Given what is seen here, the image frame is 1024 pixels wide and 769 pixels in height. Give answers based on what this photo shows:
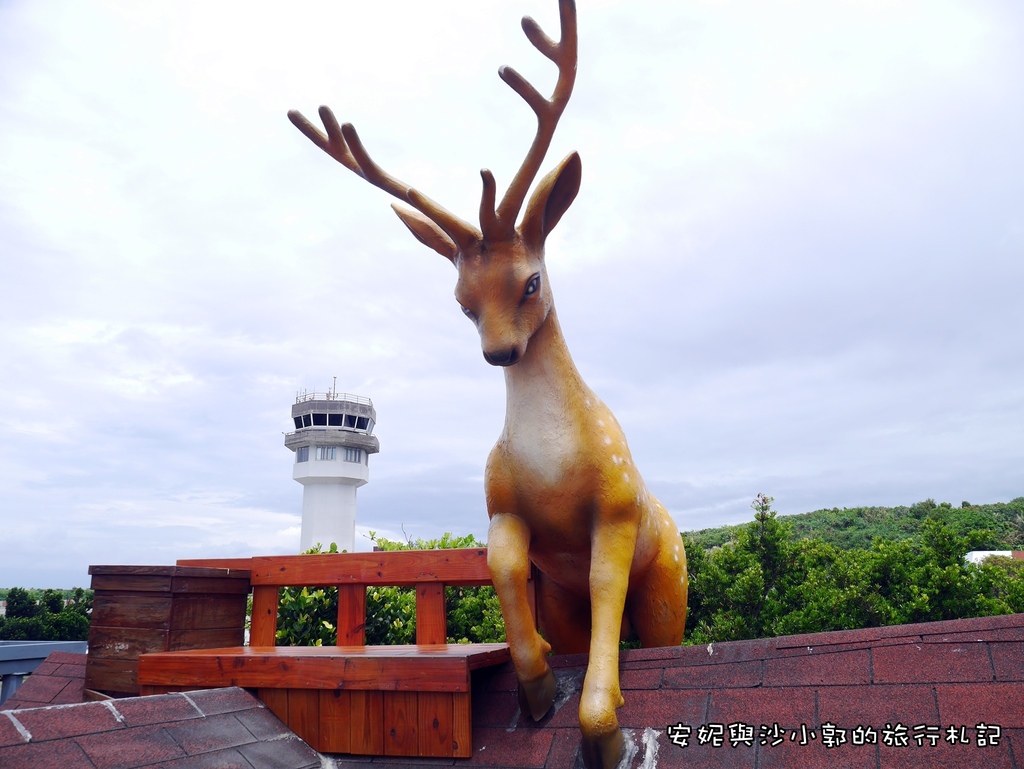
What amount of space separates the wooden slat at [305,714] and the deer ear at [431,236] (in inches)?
75.8

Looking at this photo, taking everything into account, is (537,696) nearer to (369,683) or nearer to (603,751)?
(603,751)

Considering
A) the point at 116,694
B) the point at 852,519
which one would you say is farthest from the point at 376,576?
the point at 852,519

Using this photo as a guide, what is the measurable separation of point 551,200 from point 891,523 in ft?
77.3

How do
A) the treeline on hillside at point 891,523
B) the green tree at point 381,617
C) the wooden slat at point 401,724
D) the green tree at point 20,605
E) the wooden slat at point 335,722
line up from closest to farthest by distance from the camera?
the wooden slat at point 401,724, the wooden slat at point 335,722, the green tree at point 381,617, the green tree at point 20,605, the treeline on hillside at point 891,523

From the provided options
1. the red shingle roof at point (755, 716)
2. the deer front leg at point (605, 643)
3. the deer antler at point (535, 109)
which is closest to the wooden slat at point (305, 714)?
the red shingle roof at point (755, 716)

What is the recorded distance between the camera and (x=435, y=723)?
2648 mm

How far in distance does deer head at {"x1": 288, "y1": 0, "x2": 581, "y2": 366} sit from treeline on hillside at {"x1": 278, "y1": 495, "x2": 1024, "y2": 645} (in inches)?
149

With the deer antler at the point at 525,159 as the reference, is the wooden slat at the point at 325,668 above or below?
below

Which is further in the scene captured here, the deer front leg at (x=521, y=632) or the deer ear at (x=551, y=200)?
the deer ear at (x=551, y=200)

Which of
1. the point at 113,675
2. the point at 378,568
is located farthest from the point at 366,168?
the point at 113,675

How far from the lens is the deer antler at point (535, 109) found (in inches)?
100

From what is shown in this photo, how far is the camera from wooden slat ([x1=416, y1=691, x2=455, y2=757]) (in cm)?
262

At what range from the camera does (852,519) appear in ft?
80.8

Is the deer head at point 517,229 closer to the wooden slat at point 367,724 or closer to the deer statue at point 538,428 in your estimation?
the deer statue at point 538,428
